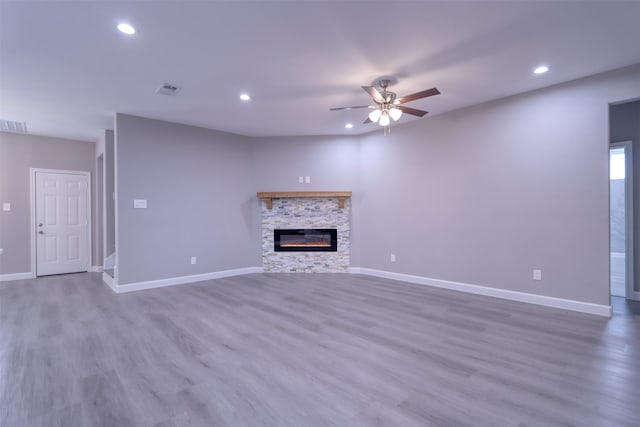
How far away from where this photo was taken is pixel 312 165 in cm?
589

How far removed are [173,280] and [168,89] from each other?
9.73 feet

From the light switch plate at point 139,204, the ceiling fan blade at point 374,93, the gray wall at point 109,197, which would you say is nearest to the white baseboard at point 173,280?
the gray wall at point 109,197

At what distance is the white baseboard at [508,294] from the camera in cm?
342

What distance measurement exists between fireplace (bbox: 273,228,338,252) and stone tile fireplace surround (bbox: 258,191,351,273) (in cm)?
6

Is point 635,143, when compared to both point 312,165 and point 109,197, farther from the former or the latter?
point 109,197

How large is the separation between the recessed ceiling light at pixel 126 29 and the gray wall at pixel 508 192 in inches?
157

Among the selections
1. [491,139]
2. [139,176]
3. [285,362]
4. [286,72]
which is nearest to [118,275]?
[139,176]

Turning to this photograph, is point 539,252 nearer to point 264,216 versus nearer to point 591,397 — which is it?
point 591,397

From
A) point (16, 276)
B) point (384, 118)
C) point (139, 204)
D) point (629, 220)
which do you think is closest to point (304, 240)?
point (139, 204)

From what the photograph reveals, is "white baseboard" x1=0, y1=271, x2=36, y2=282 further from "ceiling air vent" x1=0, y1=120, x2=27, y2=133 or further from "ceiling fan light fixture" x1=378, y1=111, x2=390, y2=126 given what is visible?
"ceiling fan light fixture" x1=378, y1=111, x2=390, y2=126

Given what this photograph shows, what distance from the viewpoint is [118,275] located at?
4.49 meters

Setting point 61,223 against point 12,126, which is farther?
point 61,223

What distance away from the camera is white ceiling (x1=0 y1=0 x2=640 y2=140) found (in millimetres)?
2266

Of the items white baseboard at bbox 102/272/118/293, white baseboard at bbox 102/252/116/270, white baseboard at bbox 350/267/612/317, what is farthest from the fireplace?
white baseboard at bbox 102/252/116/270
